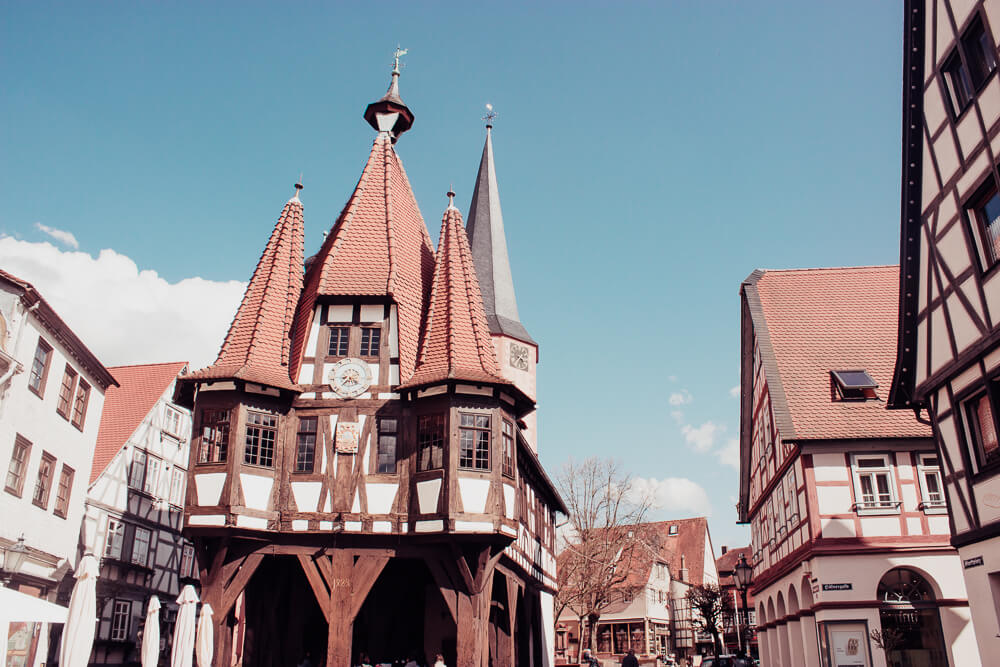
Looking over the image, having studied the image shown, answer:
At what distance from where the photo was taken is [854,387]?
20.2m

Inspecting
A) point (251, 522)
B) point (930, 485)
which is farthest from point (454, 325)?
point (930, 485)

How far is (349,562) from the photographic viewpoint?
1769 centimetres

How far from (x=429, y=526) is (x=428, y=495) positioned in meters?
0.67

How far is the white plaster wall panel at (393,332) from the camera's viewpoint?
19.4 m

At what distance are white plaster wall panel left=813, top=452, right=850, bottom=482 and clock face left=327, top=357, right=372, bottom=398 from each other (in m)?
10.5

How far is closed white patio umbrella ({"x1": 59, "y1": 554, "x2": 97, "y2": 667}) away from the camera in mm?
14711

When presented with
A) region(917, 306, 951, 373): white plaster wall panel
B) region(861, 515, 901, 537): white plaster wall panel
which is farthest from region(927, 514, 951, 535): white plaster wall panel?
region(917, 306, 951, 373): white plaster wall panel

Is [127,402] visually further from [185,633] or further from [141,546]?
[185,633]

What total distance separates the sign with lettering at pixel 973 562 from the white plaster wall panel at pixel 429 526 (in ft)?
31.3

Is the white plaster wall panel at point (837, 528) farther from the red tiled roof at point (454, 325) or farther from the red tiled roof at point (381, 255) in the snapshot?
the red tiled roof at point (381, 255)

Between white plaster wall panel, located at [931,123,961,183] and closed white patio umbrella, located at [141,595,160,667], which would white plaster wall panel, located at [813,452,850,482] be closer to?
white plaster wall panel, located at [931,123,961,183]

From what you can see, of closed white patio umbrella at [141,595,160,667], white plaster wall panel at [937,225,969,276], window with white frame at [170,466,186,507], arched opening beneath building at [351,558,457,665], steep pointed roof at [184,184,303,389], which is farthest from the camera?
window with white frame at [170,466,186,507]

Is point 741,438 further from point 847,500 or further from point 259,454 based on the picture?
point 259,454

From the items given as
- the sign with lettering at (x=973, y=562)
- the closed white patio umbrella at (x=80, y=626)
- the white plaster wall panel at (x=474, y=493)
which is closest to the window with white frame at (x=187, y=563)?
the closed white patio umbrella at (x=80, y=626)
